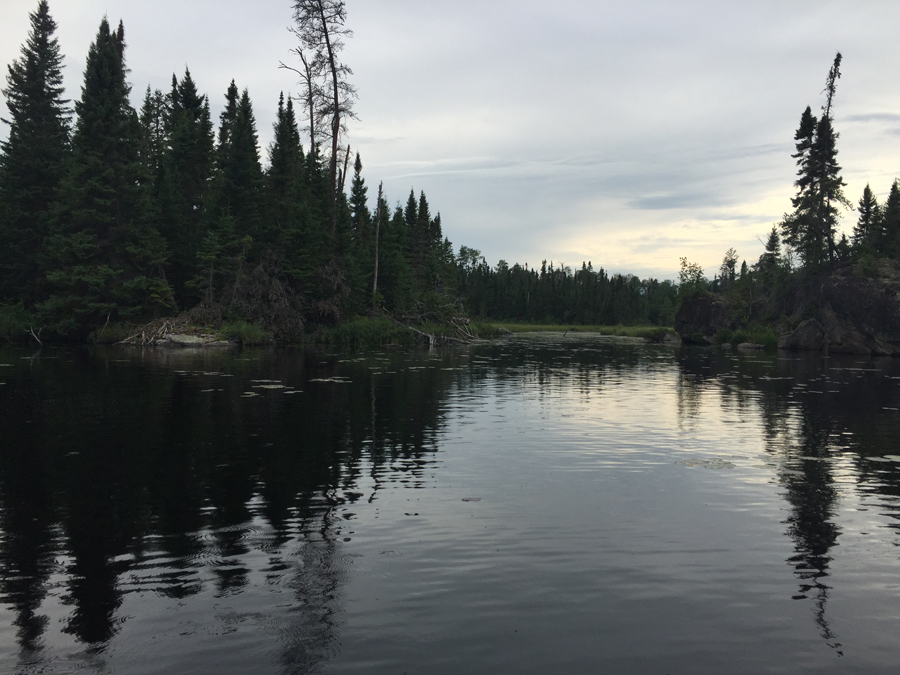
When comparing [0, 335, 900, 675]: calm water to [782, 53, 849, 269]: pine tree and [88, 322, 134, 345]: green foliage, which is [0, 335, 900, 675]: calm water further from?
[782, 53, 849, 269]: pine tree

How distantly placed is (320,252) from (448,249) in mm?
55701

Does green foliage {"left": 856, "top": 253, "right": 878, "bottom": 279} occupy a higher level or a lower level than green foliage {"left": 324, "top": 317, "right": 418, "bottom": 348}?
higher

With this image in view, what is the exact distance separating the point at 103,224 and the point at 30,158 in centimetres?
1046

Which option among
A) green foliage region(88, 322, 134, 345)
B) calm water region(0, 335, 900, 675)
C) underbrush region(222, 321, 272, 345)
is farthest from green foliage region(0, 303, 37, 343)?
calm water region(0, 335, 900, 675)

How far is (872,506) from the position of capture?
10547 millimetres

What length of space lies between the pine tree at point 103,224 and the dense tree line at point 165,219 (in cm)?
12

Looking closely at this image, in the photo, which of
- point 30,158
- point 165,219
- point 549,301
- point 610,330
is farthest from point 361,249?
point 549,301

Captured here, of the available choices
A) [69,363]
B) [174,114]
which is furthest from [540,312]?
[69,363]

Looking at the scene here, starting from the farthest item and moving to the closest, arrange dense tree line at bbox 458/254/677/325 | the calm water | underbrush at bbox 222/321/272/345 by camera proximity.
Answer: dense tree line at bbox 458/254/677/325 → underbrush at bbox 222/321/272/345 → the calm water

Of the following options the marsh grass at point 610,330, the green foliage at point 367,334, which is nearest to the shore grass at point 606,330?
the marsh grass at point 610,330

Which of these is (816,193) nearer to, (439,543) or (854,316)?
(854,316)

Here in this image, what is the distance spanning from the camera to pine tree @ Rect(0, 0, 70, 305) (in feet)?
181

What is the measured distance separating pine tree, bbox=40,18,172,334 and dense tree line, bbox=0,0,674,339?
0.12 meters

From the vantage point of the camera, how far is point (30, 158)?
184ft
